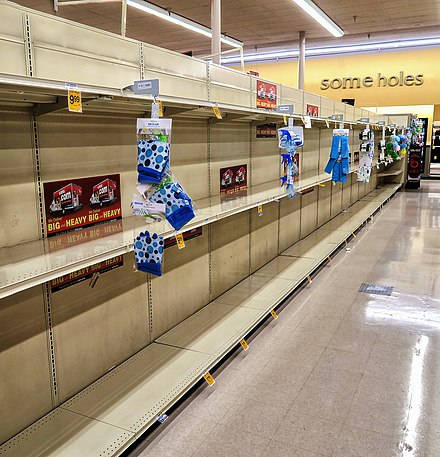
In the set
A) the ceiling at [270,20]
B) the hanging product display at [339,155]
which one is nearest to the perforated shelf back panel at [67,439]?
the hanging product display at [339,155]

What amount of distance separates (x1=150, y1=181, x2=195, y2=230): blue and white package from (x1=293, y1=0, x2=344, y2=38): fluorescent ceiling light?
8564 mm

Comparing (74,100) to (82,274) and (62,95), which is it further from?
(82,274)

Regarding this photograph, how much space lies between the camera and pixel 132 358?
3146mm

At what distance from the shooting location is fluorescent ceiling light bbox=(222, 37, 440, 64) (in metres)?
14.9

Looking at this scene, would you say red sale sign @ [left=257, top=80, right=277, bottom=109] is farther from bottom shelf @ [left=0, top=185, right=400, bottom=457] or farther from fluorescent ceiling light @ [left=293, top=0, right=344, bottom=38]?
fluorescent ceiling light @ [left=293, top=0, right=344, bottom=38]

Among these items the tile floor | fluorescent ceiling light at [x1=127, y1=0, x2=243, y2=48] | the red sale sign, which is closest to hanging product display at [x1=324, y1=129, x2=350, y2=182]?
the red sale sign

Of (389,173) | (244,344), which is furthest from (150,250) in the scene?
(389,173)

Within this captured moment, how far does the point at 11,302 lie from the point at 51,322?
1.01 ft

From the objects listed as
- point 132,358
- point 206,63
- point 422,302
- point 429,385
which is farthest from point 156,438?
point 422,302

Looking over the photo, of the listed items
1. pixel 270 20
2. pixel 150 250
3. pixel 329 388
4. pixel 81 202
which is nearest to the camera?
pixel 150 250

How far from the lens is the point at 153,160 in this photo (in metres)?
2.30

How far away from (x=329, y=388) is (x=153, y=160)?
6.45 ft

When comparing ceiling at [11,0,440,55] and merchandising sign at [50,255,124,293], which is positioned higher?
ceiling at [11,0,440,55]

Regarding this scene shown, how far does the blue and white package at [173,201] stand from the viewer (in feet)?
7.69
